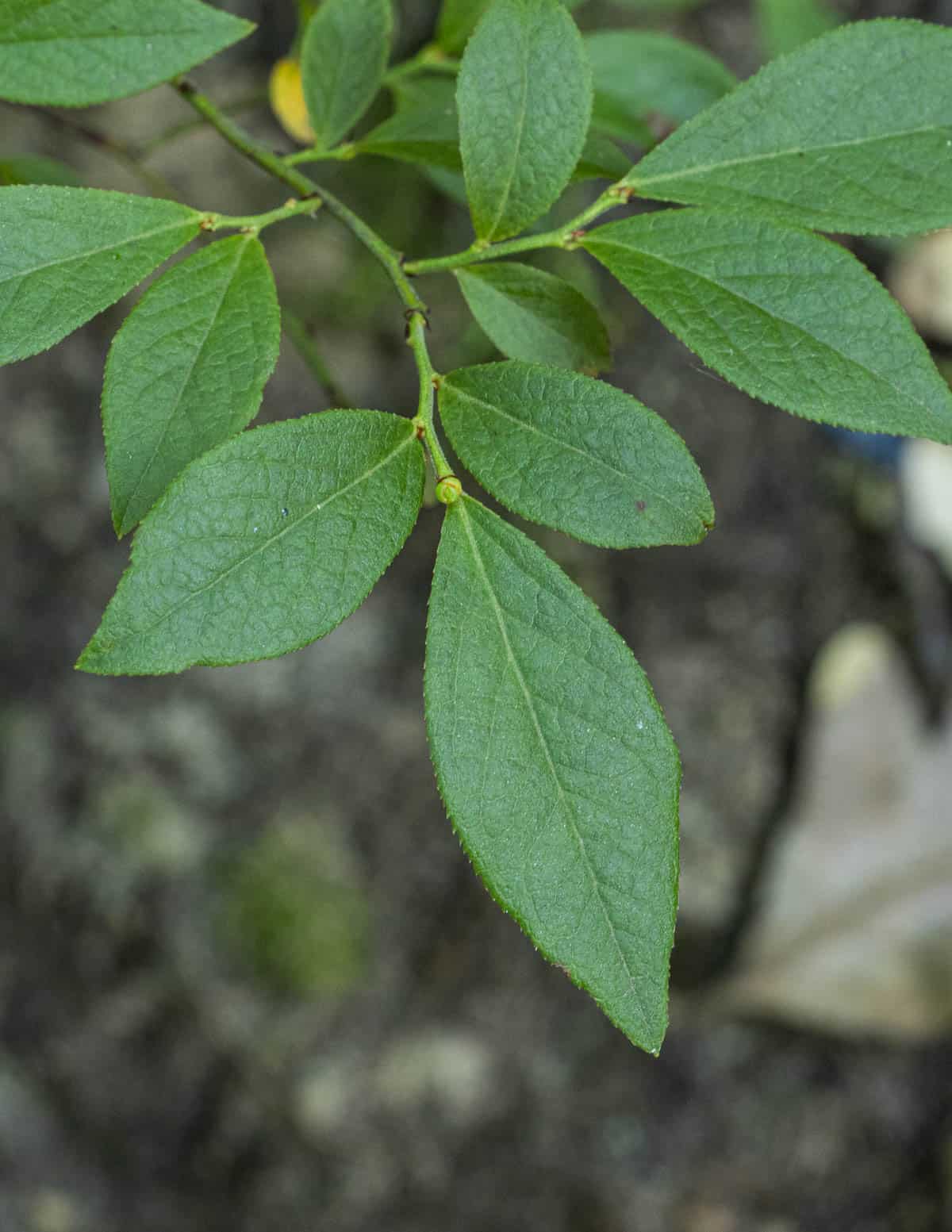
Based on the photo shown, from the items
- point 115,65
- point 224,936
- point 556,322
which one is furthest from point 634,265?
point 224,936

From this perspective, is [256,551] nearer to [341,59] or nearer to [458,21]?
[341,59]

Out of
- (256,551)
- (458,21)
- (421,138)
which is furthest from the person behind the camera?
(458,21)

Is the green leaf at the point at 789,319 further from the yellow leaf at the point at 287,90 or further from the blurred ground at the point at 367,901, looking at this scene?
the blurred ground at the point at 367,901

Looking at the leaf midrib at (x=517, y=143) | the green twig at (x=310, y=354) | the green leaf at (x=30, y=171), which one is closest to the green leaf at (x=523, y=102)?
the leaf midrib at (x=517, y=143)

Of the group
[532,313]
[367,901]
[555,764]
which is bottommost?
[367,901]

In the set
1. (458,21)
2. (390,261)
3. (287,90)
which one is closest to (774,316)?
(390,261)

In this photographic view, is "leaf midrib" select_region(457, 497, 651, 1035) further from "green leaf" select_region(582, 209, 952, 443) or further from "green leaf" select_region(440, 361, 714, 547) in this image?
"green leaf" select_region(582, 209, 952, 443)
